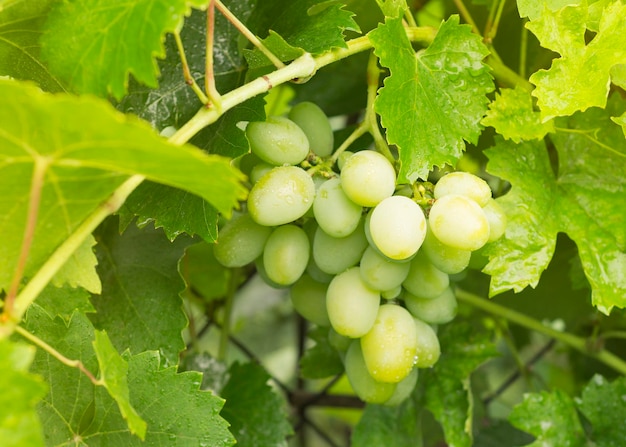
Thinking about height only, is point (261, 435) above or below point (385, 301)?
below

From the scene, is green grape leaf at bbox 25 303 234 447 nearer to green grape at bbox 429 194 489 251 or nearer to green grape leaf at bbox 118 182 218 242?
green grape leaf at bbox 118 182 218 242

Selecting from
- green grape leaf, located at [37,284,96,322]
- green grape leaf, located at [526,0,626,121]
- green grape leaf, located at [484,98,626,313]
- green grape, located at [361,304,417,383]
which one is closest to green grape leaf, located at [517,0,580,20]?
green grape leaf, located at [526,0,626,121]

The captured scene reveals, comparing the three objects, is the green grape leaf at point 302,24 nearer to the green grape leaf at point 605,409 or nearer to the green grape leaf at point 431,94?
the green grape leaf at point 431,94

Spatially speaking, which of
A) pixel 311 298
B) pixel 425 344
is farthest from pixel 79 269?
pixel 425 344

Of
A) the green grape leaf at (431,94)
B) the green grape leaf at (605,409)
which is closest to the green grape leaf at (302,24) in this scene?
the green grape leaf at (431,94)

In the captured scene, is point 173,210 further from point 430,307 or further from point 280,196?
point 430,307

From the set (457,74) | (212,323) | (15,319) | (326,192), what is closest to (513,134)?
(457,74)

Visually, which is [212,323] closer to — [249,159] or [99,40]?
[249,159]

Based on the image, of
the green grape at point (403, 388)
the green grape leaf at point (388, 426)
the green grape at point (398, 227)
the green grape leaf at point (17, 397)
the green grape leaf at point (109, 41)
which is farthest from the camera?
the green grape leaf at point (388, 426)
